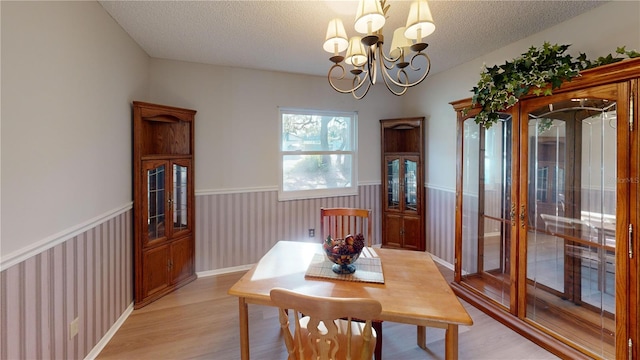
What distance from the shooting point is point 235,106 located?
344 centimetres

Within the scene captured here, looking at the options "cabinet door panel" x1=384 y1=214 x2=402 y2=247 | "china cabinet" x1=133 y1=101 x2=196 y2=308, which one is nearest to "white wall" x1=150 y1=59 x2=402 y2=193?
"china cabinet" x1=133 y1=101 x2=196 y2=308

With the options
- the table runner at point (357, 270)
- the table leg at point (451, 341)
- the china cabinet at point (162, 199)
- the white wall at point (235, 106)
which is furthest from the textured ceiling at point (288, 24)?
the table leg at point (451, 341)

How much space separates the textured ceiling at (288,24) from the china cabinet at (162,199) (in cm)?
67

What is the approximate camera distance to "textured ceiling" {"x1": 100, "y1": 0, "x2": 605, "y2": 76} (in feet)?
6.81

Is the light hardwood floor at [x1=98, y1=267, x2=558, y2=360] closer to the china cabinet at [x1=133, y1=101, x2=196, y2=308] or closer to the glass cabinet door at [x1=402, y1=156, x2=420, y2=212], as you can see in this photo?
the china cabinet at [x1=133, y1=101, x2=196, y2=308]

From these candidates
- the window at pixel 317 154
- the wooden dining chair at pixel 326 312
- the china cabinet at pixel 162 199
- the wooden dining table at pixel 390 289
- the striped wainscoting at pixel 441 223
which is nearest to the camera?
the wooden dining chair at pixel 326 312

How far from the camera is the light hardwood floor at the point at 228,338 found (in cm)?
201

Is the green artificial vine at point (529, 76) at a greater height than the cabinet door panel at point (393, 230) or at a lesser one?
greater

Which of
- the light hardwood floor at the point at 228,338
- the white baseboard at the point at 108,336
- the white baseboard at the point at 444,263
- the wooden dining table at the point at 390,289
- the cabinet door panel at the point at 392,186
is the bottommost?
the light hardwood floor at the point at 228,338

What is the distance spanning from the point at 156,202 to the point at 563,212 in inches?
137

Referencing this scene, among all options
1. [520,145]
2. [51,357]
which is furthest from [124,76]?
[520,145]

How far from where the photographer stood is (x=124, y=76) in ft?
8.01

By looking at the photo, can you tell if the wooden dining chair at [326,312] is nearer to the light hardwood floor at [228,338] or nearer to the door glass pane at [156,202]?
the light hardwood floor at [228,338]

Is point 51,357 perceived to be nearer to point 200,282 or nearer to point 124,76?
point 200,282
